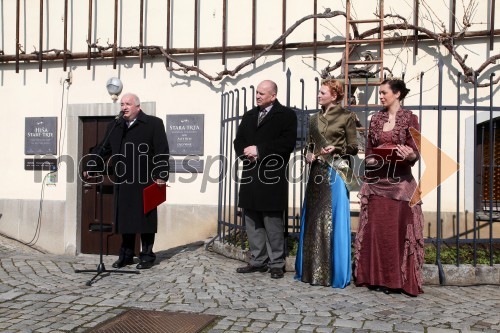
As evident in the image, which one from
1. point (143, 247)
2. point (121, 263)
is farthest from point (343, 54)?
point (121, 263)

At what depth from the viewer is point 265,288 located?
504 cm

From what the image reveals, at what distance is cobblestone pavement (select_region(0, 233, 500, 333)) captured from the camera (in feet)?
12.9

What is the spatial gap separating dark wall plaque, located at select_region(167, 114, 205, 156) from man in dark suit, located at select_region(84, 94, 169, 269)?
250cm

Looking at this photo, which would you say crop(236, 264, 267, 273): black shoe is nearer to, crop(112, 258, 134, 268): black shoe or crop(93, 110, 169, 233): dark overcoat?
crop(93, 110, 169, 233): dark overcoat

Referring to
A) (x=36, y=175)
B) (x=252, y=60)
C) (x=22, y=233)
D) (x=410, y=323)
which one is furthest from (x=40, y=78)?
(x=410, y=323)

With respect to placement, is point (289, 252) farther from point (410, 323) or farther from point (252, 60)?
point (252, 60)

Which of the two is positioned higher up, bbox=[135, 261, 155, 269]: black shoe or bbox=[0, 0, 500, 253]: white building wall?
bbox=[0, 0, 500, 253]: white building wall

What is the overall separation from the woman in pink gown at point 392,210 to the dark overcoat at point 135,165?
7.08 ft

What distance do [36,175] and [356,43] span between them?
214 inches

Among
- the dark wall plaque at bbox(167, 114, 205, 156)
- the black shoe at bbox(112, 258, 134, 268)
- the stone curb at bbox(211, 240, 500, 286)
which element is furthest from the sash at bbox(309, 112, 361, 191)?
the dark wall plaque at bbox(167, 114, 205, 156)

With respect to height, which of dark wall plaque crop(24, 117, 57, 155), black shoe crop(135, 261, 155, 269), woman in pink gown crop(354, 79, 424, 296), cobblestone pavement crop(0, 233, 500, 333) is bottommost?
cobblestone pavement crop(0, 233, 500, 333)

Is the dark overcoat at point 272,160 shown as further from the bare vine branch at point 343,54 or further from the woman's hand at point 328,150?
the bare vine branch at point 343,54

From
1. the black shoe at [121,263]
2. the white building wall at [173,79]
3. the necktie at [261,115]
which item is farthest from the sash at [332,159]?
the white building wall at [173,79]

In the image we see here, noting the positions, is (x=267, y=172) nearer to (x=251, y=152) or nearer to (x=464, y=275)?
(x=251, y=152)
